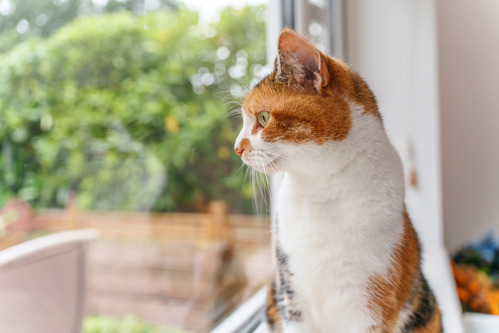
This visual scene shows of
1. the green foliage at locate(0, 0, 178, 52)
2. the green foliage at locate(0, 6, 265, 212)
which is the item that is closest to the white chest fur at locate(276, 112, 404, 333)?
the green foliage at locate(0, 6, 265, 212)

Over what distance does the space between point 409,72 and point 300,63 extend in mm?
753

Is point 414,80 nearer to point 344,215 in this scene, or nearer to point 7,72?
point 344,215

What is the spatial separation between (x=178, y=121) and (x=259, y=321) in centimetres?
62

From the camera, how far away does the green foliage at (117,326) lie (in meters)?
0.87

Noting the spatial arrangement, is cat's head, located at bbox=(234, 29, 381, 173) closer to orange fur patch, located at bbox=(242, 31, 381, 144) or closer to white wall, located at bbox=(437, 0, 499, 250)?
orange fur patch, located at bbox=(242, 31, 381, 144)

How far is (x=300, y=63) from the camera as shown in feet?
1.79

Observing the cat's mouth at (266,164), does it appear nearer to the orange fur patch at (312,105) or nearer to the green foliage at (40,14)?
the orange fur patch at (312,105)

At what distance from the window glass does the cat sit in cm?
13

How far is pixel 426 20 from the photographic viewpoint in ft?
3.14

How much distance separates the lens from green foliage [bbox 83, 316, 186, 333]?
87cm

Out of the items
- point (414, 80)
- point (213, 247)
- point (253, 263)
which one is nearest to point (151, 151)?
point (213, 247)

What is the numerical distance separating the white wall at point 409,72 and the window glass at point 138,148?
1.11 ft

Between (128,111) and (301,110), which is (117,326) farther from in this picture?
(301,110)

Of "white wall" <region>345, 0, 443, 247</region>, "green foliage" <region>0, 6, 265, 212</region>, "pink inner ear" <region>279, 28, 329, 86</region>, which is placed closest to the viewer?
"pink inner ear" <region>279, 28, 329, 86</region>
